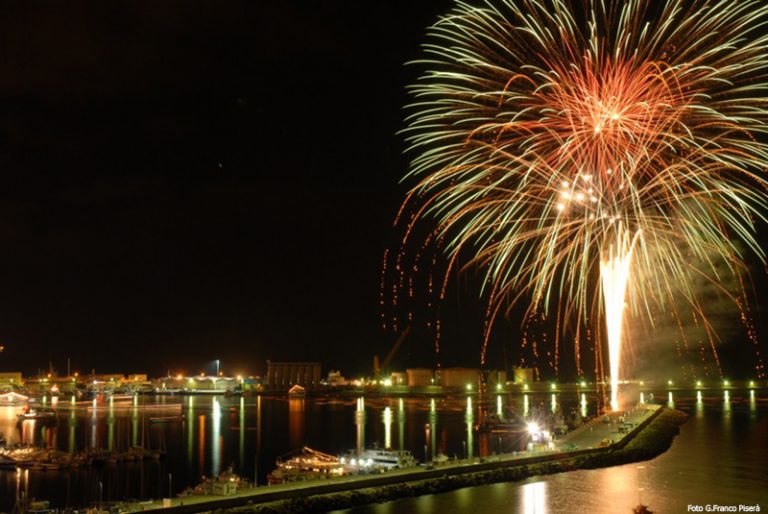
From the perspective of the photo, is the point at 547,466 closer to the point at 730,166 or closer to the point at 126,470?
the point at 730,166

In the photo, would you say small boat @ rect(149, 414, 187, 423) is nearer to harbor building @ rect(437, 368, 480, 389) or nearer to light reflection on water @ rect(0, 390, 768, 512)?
light reflection on water @ rect(0, 390, 768, 512)

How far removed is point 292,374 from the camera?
103m

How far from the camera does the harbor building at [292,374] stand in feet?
335

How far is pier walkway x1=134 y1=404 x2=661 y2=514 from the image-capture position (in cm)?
1223

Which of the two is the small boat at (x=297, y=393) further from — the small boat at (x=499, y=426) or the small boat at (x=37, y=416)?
the small boat at (x=499, y=426)

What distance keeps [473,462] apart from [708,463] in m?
6.57

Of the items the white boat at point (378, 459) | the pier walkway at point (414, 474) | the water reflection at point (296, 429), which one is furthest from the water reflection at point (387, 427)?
the pier walkway at point (414, 474)

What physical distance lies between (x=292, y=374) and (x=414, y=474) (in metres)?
89.9

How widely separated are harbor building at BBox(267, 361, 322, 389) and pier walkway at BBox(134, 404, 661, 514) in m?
81.1

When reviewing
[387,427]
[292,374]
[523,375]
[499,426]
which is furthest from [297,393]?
[499,426]

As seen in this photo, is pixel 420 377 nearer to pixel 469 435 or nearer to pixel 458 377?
pixel 458 377

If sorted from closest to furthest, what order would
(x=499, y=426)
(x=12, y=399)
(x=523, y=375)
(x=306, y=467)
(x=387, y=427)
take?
(x=306, y=467) → (x=499, y=426) → (x=387, y=427) → (x=12, y=399) → (x=523, y=375)

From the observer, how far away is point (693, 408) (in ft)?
139

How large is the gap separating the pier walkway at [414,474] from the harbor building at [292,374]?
3192 inches
